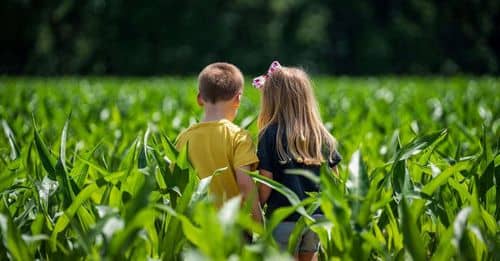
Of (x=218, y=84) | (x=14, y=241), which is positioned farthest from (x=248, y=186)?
(x=14, y=241)

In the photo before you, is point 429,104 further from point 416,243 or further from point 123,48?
point 123,48

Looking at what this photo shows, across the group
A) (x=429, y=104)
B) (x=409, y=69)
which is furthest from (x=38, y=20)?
(x=429, y=104)

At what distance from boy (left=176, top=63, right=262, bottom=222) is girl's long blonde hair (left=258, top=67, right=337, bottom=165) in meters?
0.12

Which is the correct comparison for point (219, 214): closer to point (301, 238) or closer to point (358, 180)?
point (358, 180)

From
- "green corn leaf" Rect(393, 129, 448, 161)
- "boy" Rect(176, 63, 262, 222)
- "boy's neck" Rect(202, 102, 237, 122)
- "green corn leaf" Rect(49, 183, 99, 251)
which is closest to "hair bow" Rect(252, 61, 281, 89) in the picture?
A: "boy" Rect(176, 63, 262, 222)

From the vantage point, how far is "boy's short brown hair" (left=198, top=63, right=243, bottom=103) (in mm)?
3344

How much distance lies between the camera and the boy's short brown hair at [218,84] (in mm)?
3344

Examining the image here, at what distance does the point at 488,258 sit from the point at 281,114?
1.11 m

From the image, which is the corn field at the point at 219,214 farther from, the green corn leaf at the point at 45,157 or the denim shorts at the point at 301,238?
the denim shorts at the point at 301,238

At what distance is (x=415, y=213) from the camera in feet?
8.93

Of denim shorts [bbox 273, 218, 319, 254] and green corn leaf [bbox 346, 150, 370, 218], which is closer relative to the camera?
green corn leaf [bbox 346, 150, 370, 218]

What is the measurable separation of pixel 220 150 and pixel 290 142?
0.31 meters

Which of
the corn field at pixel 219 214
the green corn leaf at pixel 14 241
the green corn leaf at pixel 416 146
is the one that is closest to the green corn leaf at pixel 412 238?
the corn field at pixel 219 214

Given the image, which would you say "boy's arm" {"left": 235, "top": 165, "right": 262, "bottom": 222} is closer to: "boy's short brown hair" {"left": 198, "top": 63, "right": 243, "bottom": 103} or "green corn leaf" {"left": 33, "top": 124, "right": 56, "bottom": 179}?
"boy's short brown hair" {"left": 198, "top": 63, "right": 243, "bottom": 103}
